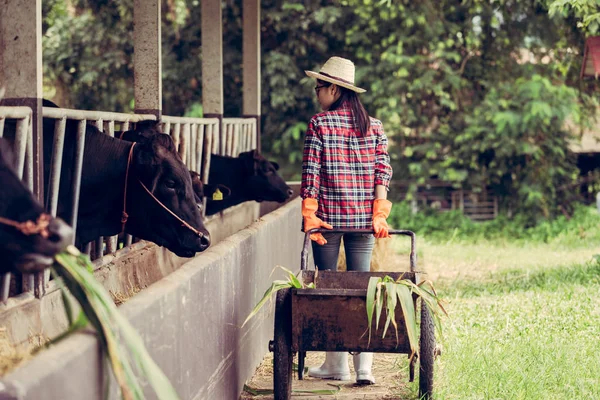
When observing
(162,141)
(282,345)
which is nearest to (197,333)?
(282,345)

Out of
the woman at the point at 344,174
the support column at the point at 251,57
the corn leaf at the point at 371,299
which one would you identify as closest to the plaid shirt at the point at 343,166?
the woman at the point at 344,174

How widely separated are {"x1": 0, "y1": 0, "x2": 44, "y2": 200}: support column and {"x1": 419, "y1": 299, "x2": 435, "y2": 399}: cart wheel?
7.13 feet

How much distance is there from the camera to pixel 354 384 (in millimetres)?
5723

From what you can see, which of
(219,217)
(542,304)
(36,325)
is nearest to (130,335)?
(36,325)

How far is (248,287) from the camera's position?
228 inches

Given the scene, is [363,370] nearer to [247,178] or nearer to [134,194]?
[134,194]

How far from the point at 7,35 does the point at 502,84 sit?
12.6m

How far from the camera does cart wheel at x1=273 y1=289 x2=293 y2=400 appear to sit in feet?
15.8

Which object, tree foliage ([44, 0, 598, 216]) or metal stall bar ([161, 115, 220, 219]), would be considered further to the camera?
tree foliage ([44, 0, 598, 216])

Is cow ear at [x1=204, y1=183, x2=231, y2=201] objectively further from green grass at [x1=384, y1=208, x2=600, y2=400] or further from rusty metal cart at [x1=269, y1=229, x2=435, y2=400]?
rusty metal cart at [x1=269, y1=229, x2=435, y2=400]

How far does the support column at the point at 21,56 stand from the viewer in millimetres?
5109

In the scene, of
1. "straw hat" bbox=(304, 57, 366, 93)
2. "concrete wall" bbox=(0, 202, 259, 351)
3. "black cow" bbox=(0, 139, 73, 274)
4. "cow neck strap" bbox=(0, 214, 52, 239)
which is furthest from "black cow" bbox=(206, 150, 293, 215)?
"cow neck strap" bbox=(0, 214, 52, 239)

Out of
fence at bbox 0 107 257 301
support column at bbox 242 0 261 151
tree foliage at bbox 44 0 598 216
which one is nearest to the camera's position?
fence at bbox 0 107 257 301

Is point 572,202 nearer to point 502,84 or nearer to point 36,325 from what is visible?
point 502,84
